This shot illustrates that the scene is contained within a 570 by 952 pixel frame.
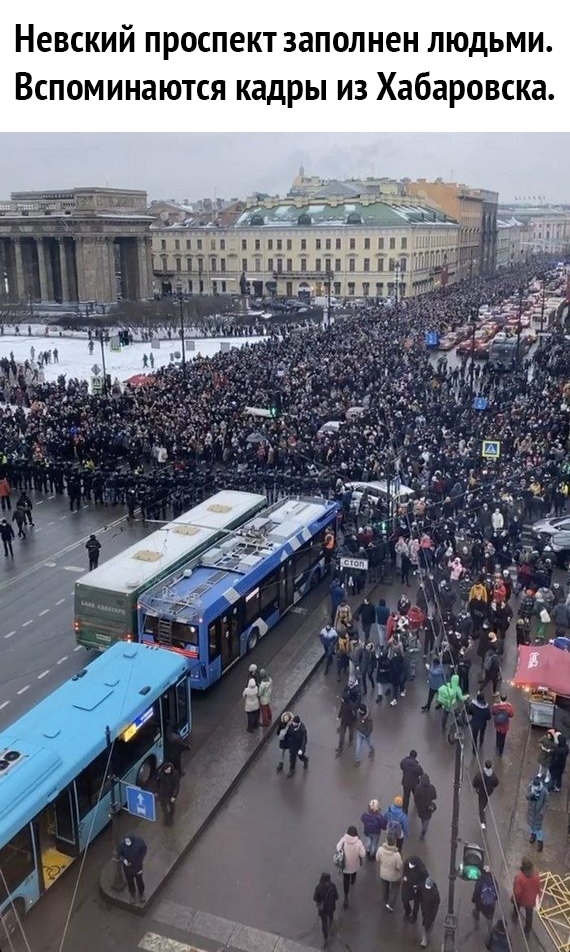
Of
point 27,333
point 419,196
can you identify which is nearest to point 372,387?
point 27,333

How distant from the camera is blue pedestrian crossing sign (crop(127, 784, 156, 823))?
961cm

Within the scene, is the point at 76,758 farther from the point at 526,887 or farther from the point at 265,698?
the point at 526,887

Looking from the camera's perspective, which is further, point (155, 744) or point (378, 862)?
point (155, 744)

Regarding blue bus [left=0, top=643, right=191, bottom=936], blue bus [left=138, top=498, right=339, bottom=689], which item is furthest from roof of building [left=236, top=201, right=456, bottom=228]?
blue bus [left=0, top=643, right=191, bottom=936]

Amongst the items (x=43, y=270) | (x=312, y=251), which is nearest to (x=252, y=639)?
(x=43, y=270)

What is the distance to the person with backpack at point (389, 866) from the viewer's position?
9172 millimetres

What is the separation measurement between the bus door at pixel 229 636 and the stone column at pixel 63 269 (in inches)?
2821

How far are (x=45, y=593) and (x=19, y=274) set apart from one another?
7309 centimetres

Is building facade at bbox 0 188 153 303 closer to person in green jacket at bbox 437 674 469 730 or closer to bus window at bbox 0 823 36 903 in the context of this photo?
person in green jacket at bbox 437 674 469 730

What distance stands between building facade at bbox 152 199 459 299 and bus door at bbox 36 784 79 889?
75056mm

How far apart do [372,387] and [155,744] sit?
22.9 metres

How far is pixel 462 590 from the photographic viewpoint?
16.3 m

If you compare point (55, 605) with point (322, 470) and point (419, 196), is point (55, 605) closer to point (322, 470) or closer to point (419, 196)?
point (322, 470)

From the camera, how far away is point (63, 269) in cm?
8031
